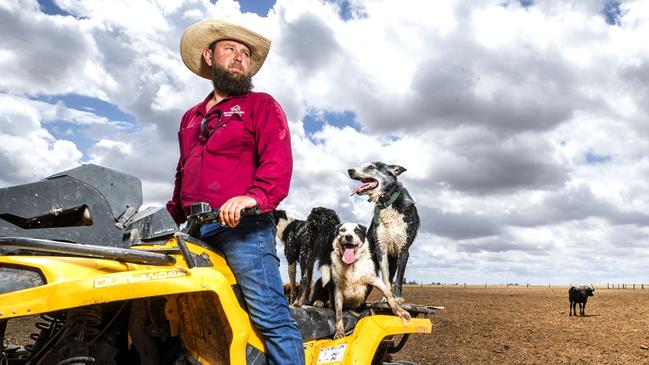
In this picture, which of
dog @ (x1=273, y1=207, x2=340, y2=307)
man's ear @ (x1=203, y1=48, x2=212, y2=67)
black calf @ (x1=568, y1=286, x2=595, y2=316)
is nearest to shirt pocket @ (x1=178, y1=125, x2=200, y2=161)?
man's ear @ (x1=203, y1=48, x2=212, y2=67)

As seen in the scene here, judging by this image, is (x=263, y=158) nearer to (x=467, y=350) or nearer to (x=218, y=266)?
(x=218, y=266)

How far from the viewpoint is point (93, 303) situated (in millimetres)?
2342

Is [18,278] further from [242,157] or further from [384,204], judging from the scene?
[384,204]

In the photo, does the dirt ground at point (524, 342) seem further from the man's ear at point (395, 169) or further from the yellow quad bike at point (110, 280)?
the yellow quad bike at point (110, 280)

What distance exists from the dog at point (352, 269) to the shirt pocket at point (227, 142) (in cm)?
332

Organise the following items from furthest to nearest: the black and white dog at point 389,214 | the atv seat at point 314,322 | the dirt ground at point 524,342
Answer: the dirt ground at point 524,342 → the black and white dog at point 389,214 → the atv seat at point 314,322

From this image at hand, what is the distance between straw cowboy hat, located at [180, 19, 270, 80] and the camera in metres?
3.77

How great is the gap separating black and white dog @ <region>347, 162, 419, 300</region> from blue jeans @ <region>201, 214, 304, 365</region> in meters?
4.18

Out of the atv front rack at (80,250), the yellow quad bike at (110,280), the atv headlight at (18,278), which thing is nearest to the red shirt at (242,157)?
the yellow quad bike at (110,280)

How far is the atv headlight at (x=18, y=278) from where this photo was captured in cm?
230

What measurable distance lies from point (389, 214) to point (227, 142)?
4.46 m

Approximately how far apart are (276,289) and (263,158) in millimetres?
730

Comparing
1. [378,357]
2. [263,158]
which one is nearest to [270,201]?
[263,158]

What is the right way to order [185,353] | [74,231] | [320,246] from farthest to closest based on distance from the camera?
[320,246]
[185,353]
[74,231]
